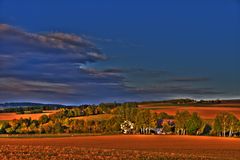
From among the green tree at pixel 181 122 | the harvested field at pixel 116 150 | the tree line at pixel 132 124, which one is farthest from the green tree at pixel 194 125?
the harvested field at pixel 116 150

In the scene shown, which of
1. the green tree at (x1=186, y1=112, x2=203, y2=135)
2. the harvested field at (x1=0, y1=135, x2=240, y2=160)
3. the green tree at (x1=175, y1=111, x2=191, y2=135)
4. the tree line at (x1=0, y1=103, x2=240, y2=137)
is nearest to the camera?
the harvested field at (x1=0, y1=135, x2=240, y2=160)

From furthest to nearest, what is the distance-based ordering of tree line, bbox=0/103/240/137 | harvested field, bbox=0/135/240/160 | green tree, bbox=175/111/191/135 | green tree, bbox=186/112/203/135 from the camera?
green tree, bbox=175/111/191/135 < green tree, bbox=186/112/203/135 < tree line, bbox=0/103/240/137 < harvested field, bbox=0/135/240/160

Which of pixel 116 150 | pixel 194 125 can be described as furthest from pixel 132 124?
pixel 116 150

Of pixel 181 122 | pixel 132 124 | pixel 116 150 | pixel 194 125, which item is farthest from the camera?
pixel 132 124

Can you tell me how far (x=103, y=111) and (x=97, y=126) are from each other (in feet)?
75.9

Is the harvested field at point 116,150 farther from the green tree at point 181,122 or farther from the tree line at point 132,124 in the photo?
the green tree at point 181,122

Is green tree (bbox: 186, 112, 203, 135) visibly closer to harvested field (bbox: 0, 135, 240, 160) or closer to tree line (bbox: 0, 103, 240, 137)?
tree line (bbox: 0, 103, 240, 137)

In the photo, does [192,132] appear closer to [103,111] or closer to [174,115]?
[174,115]

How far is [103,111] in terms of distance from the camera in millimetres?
135625

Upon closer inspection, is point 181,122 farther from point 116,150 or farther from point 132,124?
point 116,150

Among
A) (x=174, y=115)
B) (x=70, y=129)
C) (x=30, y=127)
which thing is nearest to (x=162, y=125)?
(x=174, y=115)

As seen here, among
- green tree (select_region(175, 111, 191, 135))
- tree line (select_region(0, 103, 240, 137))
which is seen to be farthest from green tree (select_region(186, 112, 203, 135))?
green tree (select_region(175, 111, 191, 135))

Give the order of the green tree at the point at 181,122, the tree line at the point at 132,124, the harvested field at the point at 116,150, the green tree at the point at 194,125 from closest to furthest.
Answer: the harvested field at the point at 116,150
the tree line at the point at 132,124
the green tree at the point at 194,125
the green tree at the point at 181,122

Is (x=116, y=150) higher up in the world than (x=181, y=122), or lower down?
lower down
